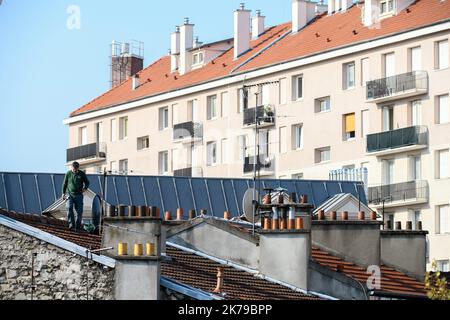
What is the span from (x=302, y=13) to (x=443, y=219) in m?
22.5

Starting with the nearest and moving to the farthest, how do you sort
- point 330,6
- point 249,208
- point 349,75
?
point 249,208 < point 349,75 < point 330,6

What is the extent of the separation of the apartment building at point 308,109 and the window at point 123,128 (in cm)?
6

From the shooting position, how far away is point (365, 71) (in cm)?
11119

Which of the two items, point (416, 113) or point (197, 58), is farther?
point (197, 58)

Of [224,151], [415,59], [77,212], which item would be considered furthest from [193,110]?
[77,212]

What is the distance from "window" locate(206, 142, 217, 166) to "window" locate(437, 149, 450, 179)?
2074cm

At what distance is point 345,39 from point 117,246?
67650mm

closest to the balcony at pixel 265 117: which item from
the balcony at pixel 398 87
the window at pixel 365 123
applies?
the window at pixel 365 123

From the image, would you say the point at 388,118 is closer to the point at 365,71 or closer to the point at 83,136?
the point at 365,71

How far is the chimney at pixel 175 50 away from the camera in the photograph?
440ft

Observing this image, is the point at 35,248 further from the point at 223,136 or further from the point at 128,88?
the point at 128,88

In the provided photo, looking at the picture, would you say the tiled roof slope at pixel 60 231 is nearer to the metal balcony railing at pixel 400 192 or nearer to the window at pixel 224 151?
the metal balcony railing at pixel 400 192

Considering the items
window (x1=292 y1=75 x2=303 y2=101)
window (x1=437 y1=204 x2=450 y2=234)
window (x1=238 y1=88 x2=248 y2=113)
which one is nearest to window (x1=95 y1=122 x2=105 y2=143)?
window (x1=238 y1=88 x2=248 y2=113)
